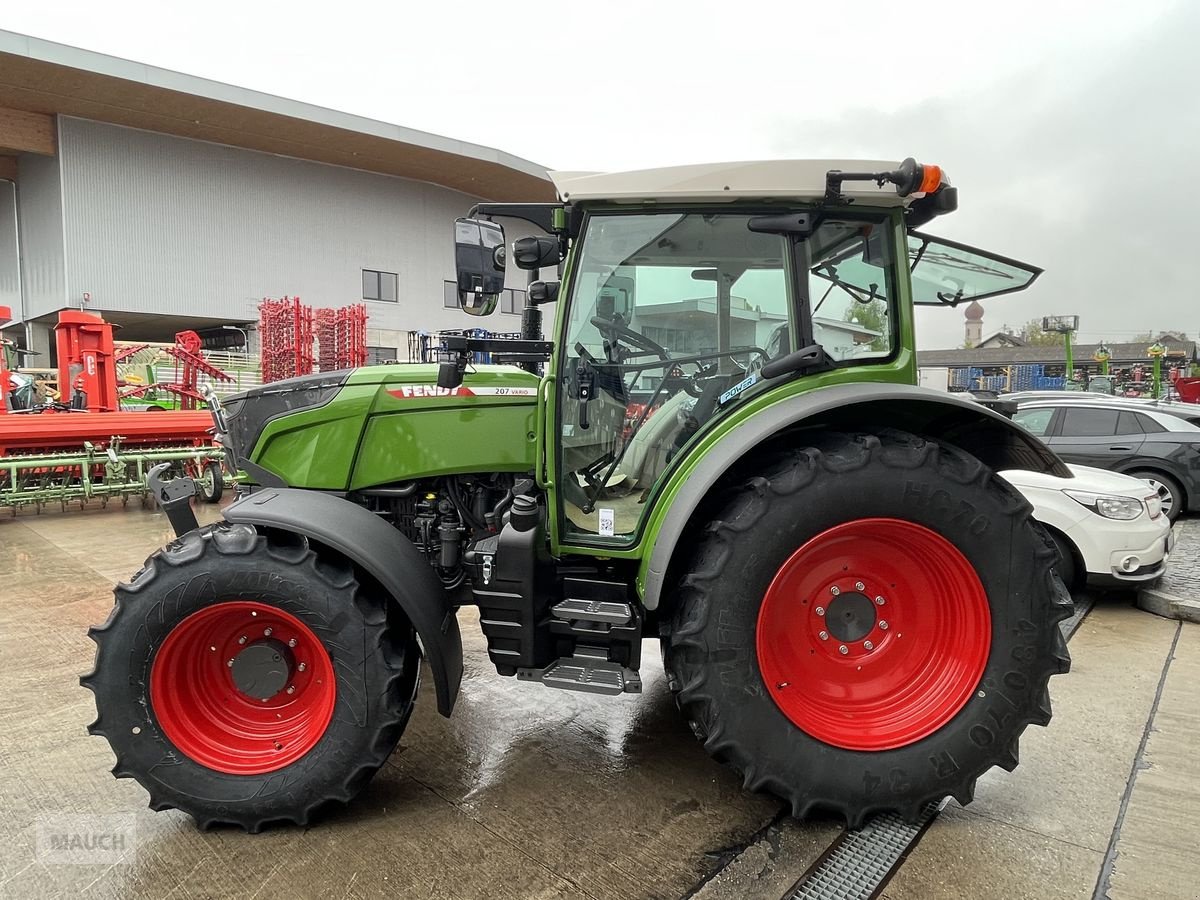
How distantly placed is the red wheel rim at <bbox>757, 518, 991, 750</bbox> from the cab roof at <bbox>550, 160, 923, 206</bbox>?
1.11m

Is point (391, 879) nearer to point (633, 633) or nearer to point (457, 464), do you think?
point (633, 633)

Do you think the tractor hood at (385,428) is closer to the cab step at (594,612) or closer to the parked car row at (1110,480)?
the cab step at (594,612)

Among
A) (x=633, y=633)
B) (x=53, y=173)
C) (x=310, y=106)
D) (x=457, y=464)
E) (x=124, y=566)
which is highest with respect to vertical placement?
(x=310, y=106)

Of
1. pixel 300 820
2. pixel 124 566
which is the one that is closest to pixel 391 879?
pixel 300 820

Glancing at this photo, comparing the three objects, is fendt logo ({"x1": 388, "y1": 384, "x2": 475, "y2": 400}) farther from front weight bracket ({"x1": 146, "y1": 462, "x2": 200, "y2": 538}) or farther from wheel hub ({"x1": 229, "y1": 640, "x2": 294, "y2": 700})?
wheel hub ({"x1": 229, "y1": 640, "x2": 294, "y2": 700})

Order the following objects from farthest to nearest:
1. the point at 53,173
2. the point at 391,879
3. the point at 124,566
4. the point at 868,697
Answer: the point at 53,173, the point at 124,566, the point at 868,697, the point at 391,879

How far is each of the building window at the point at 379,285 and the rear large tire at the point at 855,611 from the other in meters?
23.9

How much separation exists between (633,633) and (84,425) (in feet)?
28.3

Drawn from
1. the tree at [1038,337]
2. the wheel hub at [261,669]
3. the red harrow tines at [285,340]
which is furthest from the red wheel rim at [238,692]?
the tree at [1038,337]

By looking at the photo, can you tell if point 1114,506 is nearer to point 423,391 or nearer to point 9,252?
point 423,391

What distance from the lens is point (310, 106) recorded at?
20391mm

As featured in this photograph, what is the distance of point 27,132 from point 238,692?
2335 cm

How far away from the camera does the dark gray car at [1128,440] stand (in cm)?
833

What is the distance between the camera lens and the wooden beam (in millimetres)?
18750
